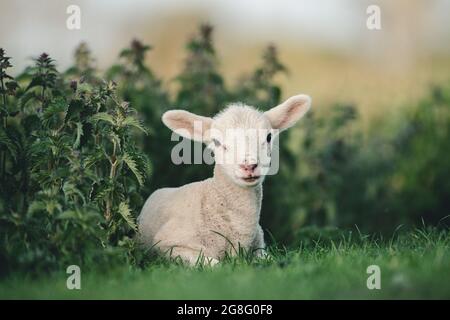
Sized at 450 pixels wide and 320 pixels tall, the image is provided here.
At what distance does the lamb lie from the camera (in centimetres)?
668

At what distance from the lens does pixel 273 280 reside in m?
5.62

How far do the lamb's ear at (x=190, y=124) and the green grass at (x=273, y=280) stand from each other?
4.35ft

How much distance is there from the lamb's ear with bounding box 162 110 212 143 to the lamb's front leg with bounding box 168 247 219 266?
1060 mm

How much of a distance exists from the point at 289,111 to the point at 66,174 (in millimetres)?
2226

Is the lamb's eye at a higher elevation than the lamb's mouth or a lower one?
higher

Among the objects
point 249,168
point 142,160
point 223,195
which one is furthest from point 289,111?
point 142,160

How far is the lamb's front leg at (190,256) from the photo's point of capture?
6543mm

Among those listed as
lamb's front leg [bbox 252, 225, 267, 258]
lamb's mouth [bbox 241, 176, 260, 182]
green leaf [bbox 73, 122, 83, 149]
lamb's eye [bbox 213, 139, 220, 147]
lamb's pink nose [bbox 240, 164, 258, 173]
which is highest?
green leaf [bbox 73, 122, 83, 149]

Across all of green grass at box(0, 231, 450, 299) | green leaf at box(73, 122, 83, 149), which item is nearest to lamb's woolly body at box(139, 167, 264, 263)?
green grass at box(0, 231, 450, 299)

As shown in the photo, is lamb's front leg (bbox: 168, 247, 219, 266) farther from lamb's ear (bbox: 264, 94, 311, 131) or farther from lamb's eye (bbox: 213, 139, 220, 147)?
lamb's ear (bbox: 264, 94, 311, 131)

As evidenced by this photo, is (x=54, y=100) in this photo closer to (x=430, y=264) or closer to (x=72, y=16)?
(x=72, y=16)

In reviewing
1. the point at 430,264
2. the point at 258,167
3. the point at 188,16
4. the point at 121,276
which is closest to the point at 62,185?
the point at 121,276

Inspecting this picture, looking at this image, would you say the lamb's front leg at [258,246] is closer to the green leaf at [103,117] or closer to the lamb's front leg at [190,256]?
the lamb's front leg at [190,256]

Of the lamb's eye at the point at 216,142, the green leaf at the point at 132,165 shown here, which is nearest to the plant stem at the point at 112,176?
the green leaf at the point at 132,165
